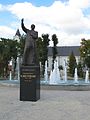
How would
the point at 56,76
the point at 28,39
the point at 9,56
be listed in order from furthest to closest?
1. the point at 9,56
2. the point at 56,76
3. the point at 28,39

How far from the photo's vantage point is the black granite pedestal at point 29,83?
1481cm

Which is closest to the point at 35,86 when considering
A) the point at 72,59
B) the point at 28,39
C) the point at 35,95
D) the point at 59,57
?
the point at 35,95

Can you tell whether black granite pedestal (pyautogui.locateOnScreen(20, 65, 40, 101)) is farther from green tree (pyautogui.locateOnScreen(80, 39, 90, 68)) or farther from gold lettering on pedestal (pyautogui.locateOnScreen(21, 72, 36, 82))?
green tree (pyautogui.locateOnScreen(80, 39, 90, 68))

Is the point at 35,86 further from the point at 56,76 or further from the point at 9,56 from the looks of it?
the point at 9,56

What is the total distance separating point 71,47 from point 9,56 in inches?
3327

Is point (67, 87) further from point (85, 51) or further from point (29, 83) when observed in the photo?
point (85, 51)

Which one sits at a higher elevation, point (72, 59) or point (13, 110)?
point (72, 59)

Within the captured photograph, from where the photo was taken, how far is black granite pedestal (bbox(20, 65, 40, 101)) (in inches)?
583

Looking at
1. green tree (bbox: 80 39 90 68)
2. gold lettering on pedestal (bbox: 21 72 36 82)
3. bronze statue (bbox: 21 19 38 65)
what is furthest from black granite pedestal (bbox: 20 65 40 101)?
green tree (bbox: 80 39 90 68)

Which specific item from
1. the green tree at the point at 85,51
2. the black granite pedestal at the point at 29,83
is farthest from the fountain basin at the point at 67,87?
the green tree at the point at 85,51

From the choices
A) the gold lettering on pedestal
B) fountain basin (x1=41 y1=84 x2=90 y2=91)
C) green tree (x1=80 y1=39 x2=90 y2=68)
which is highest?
green tree (x1=80 y1=39 x2=90 y2=68)

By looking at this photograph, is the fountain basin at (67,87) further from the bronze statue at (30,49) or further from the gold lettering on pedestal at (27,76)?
the gold lettering on pedestal at (27,76)

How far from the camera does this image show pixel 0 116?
10.2 m

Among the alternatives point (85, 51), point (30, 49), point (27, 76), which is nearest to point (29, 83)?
point (27, 76)
